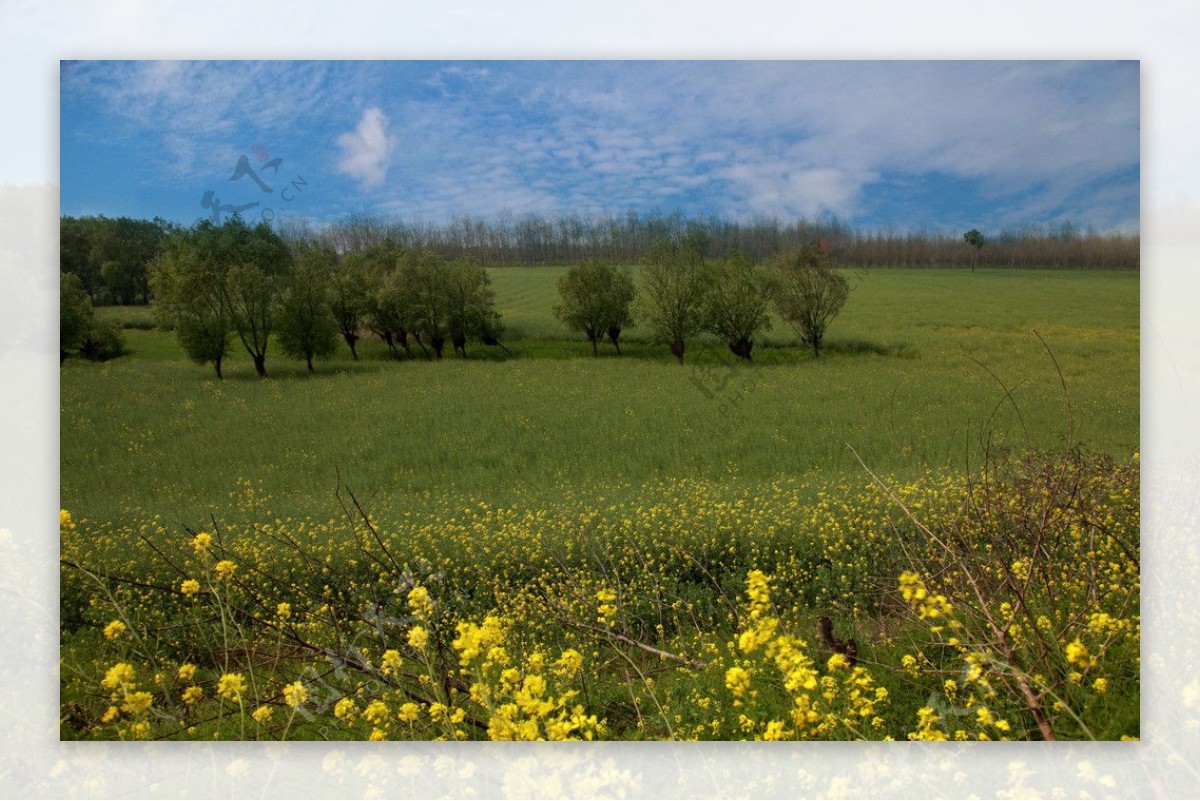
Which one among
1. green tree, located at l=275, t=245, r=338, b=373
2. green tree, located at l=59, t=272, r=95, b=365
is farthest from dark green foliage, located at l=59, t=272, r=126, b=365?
green tree, located at l=275, t=245, r=338, b=373

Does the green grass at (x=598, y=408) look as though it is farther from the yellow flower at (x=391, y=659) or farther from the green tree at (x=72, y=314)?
the yellow flower at (x=391, y=659)

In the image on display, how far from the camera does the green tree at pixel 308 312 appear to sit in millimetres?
3908

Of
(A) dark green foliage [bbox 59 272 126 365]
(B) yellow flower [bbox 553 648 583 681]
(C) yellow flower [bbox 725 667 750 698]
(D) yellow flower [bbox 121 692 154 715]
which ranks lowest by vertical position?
(D) yellow flower [bbox 121 692 154 715]

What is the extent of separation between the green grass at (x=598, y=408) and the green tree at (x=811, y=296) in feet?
0.22

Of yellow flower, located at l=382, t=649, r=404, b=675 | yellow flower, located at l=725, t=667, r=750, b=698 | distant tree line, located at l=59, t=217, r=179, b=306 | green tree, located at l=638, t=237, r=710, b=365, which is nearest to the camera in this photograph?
yellow flower, located at l=725, t=667, r=750, b=698

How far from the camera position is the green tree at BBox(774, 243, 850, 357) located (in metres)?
3.97

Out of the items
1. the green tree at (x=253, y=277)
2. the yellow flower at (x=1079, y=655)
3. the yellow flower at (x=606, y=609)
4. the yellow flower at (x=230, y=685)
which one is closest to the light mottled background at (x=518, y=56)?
the yellow flower at (x=1079, y=655)

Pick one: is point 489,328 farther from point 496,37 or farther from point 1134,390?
point 1134,390

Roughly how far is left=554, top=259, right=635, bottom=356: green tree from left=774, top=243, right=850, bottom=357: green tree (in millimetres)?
731

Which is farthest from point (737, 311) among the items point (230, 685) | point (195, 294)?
point (230, 685)

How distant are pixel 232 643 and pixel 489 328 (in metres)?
1.81

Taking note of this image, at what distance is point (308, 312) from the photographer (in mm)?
3957

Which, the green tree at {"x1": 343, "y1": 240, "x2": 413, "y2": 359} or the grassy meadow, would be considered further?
the green tree at {"x1": 343, "y1": 240, "x2": 413, "y2": 359}

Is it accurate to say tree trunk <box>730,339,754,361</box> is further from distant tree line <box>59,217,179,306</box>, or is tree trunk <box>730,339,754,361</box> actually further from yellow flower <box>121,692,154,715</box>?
yellow flower <box>121,692,154,715</box>
